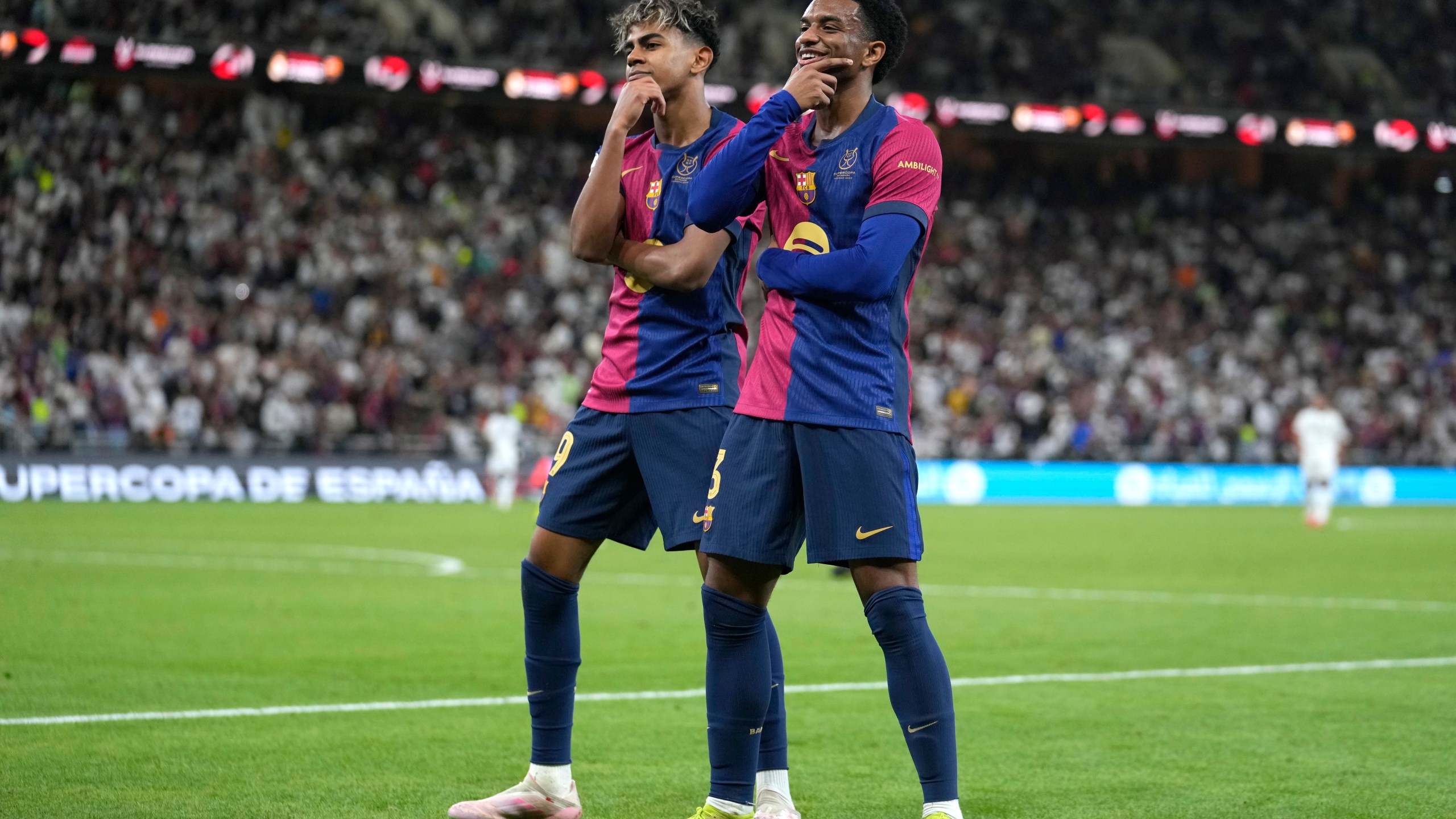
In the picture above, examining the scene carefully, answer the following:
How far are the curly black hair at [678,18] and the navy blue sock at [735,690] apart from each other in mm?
1632

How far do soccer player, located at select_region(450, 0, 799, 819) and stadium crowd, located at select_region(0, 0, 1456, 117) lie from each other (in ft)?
78.7

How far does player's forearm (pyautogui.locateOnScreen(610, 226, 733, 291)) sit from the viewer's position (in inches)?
175

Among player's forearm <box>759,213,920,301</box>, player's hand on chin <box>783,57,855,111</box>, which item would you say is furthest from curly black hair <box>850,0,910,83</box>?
player's forearm <box>759,213,920,301</box>

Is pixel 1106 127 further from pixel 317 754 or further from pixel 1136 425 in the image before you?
pixel 317 754

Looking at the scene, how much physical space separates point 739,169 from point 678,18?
72 centimetres

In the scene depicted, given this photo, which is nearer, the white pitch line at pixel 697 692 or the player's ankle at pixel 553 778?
the player's ankle at pixel 553 778


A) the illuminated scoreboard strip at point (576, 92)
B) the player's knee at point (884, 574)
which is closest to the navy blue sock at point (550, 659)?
the player's knee at point (884, 574)

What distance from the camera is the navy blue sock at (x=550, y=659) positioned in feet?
15.4

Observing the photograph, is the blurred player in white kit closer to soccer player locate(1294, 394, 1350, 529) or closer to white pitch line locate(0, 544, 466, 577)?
white pitch line locate(0, 544, 466, 577)

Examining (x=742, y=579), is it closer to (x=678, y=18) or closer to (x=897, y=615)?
(x=897, y=615)

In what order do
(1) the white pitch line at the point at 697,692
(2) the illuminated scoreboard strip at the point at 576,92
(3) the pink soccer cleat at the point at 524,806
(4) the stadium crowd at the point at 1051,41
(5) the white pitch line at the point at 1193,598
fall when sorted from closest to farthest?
(3) the pink soccer cleat at the point at 524,806 < (1) the white pitch line at the point at 697,692 < (5) the white pitch line at the point at 1193,598 < (2) the illuminated scoreboard strip at the point at 576,92 < (4) the stadium crowd at the point at 1051,41

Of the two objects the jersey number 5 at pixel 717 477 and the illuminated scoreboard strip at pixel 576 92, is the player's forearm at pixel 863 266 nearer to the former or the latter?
the jersey number 5 at pixel 717 477

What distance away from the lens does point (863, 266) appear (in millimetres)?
3955

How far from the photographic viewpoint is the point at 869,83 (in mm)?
4254
